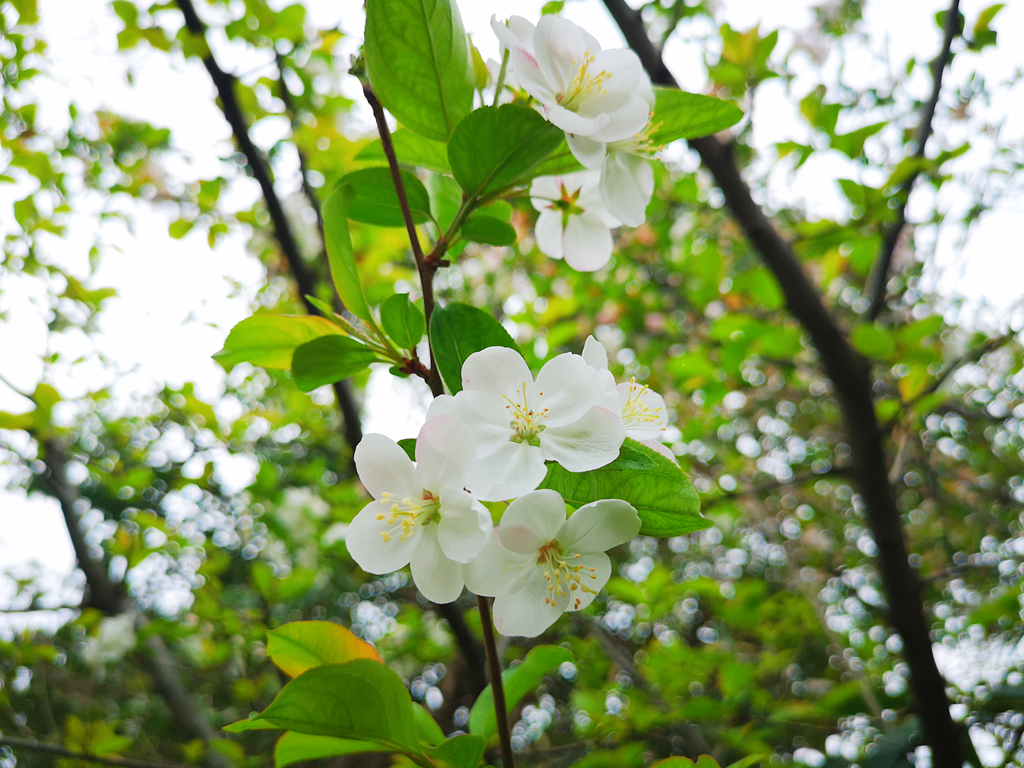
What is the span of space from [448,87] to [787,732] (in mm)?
2827

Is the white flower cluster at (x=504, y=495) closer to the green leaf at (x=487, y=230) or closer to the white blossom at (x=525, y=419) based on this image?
the white blossom at (x=525, y=419)

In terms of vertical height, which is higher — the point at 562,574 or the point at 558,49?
the point at 558,49

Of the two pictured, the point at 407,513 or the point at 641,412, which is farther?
the point at 641,412

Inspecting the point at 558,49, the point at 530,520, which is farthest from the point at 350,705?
the point at 558,49

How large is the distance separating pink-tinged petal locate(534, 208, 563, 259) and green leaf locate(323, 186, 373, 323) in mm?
229

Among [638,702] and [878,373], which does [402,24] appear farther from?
[878,373]

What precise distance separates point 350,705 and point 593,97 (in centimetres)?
49

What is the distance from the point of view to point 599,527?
0.43 m

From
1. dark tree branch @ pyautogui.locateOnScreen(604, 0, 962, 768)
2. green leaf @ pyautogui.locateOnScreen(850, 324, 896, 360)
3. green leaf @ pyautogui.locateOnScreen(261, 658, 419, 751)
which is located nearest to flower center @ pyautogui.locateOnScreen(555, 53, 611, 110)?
green leaf @ pyautogui.locateOnScreen(261, 658, 419, 751)

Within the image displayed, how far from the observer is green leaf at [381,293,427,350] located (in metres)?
0.51

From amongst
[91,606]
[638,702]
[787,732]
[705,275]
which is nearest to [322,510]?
[91,606]

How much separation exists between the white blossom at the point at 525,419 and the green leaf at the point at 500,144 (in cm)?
15

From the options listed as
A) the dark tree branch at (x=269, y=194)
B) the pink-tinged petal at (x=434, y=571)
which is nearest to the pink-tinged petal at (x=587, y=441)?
the pink-tinged petal at (x=434, y=571)

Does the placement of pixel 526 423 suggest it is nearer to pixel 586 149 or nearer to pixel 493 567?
pixel 493 567
